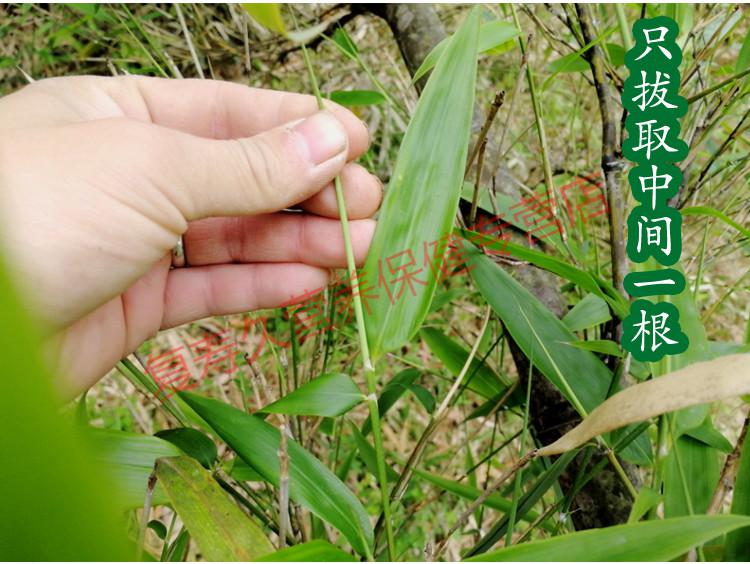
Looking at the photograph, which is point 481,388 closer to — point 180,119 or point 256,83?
point 180,119

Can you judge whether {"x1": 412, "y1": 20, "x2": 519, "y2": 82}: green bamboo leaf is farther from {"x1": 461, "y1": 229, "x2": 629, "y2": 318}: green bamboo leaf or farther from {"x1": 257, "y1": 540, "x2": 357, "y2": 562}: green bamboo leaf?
{"x1": 257, "y1": 540, "x2": 357, "y2": 562}: green bamboo leaf

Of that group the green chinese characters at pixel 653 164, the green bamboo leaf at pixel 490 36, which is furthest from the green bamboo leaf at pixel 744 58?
the green bamboo leaf at pixel 490 36

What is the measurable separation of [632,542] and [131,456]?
37cm

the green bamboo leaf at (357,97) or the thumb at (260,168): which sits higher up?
the green bamboo leaf at (357,97)

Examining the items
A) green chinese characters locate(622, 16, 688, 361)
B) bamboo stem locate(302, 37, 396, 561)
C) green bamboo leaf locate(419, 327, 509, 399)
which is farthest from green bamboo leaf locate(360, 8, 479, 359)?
green bamboo leaf locate(419, 327, 509, 399)

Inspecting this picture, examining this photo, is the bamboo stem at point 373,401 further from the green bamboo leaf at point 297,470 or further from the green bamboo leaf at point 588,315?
the green bamboo leaf at point 588,315

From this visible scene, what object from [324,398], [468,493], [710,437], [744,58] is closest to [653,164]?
[744,58]

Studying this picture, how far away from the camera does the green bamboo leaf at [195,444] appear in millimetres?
520

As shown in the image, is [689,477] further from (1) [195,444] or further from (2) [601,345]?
(1) [195,444]

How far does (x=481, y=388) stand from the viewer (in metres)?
0.71

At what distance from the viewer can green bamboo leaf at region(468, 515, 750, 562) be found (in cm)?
29

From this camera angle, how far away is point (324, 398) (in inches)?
18.0

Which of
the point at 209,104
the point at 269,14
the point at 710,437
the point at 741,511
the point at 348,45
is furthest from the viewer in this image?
the point at 348,45

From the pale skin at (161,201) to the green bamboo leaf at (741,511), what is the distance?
382 mm
